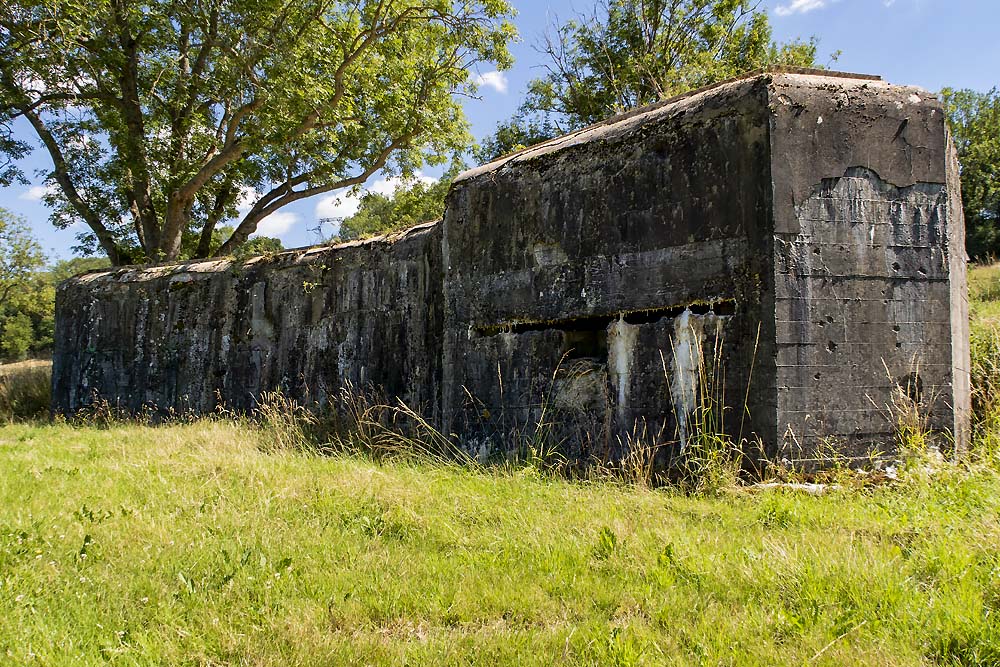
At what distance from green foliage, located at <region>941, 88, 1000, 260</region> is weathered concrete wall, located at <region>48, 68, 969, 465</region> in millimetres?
17603

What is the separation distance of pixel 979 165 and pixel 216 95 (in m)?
23.3

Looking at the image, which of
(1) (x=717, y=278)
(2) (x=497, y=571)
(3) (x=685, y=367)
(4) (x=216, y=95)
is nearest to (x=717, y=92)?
(1) (x=717, y=278)

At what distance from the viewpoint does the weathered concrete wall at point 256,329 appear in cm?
669

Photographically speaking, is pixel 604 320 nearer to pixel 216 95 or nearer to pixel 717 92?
pixel 717 92

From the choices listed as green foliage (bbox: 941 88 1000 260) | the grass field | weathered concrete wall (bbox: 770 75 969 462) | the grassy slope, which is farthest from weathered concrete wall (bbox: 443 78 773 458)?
→ green foliage (bbox: 941 88 1000 260)

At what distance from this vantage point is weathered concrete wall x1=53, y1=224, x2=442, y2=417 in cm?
669

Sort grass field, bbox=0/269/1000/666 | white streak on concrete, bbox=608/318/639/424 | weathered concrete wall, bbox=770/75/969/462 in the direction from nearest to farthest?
grass field, bbox=0/269/1000/666 < weathered concrete wall, bbox=770/75/969/462 < white streak on concrete, bbox=608/318/639/424

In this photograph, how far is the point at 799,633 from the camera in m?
2.35

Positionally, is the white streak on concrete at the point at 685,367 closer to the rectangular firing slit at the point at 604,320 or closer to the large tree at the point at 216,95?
the rectangular firing slit at the point at 604,320

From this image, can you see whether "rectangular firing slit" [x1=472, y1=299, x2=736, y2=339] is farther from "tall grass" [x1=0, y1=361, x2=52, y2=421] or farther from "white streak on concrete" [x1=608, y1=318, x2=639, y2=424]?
"tall grass" [x1=0, y1=361, x2=52, y2=421]

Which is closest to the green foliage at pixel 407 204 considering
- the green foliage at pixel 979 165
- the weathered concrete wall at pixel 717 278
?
the weathered concrete wall at pixel 717 278

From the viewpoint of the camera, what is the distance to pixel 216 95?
11.5 metres

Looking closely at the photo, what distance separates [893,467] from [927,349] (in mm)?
821

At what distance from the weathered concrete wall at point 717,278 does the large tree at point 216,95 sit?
7009 millimetres
